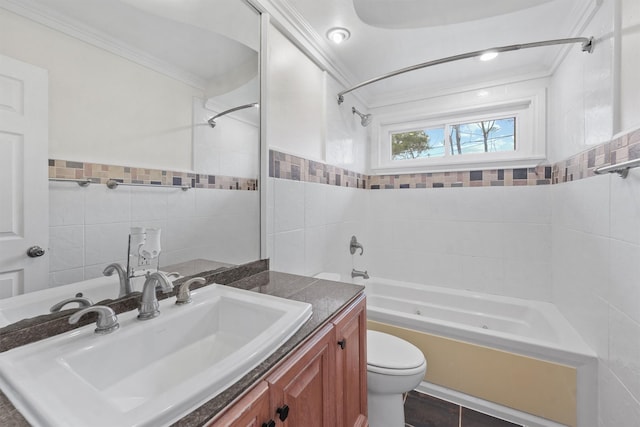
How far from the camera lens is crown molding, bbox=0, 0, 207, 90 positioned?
71 cm

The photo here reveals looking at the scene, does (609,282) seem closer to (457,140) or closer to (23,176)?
(457,140)

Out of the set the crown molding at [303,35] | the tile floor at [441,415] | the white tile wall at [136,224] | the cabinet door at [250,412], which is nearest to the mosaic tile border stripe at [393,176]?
the white tile wall at [136,224]

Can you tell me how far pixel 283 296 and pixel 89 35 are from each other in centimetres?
107

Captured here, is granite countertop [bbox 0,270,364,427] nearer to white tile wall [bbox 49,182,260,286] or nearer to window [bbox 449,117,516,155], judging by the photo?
white tile wall [bbox 49,182,260,286]

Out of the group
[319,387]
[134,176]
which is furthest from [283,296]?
[134,176]

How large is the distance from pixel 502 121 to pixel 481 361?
1.96 meters

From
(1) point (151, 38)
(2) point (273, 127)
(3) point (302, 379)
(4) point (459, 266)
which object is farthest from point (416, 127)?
(3) point (302, 379)

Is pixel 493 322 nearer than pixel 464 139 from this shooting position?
Yes

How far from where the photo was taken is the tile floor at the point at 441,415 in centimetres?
154

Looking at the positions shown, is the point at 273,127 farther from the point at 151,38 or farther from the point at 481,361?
the point at 481,361

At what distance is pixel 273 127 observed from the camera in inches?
60.9

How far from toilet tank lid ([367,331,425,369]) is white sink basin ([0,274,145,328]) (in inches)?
47.2

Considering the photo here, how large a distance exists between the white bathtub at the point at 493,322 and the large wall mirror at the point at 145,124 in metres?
A: 1.02

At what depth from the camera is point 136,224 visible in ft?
3.09
